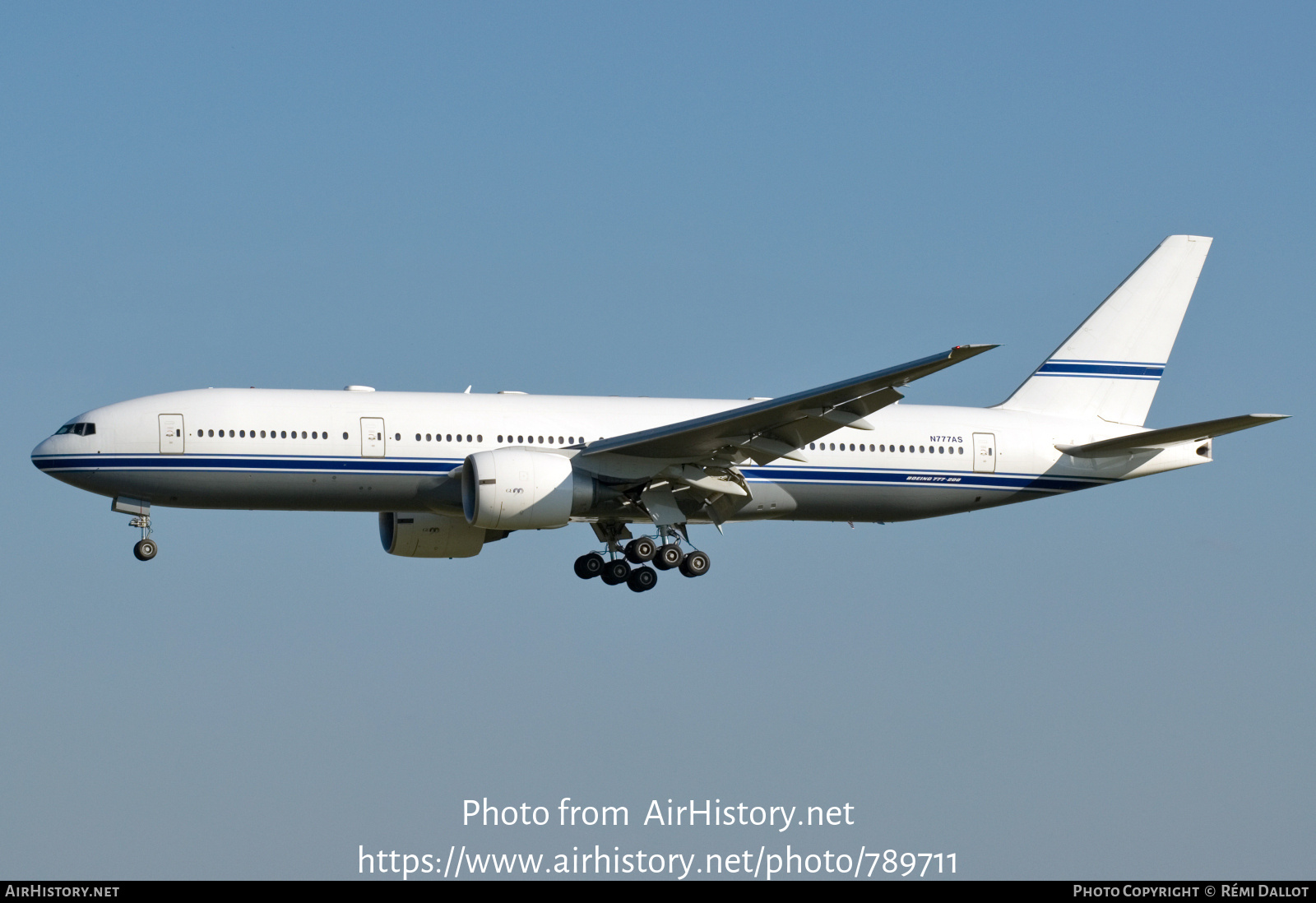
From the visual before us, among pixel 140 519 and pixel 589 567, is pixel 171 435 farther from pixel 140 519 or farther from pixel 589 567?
pixel 589 567

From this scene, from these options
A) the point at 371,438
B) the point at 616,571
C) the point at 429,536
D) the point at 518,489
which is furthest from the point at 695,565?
the point at 371,438

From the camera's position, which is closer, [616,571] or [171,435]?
[171,435]

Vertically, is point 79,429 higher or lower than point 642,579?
higher

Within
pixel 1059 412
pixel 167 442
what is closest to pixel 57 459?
pixel 167 442

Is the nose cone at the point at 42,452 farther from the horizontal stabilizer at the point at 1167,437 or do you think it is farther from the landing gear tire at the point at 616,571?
the horizontal stabilizer at the point at 1167,437

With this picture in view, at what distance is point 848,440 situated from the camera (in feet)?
134

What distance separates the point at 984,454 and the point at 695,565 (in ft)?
23.9

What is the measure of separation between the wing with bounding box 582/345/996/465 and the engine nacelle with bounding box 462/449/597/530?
3.55 ft

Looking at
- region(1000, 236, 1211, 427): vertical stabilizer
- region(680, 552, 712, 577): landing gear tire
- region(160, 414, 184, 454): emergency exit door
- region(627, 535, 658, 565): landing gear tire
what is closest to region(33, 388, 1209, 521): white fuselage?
region(160, 414, 184, 454): emergency exit door

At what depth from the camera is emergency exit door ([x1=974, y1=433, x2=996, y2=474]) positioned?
137 feet

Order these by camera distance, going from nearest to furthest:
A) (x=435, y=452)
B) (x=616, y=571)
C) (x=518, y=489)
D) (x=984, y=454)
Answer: (x=518, y=489), (x=435, y=452), (x=616, y=571), (x=984, y=454)

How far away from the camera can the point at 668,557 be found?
132ft

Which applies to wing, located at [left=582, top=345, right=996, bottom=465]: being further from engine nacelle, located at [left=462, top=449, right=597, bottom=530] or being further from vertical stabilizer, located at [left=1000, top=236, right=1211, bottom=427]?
vertical stabilizer, located at [left=1000, top=236, right=1211, bottom=427]

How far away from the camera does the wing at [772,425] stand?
3547cm
